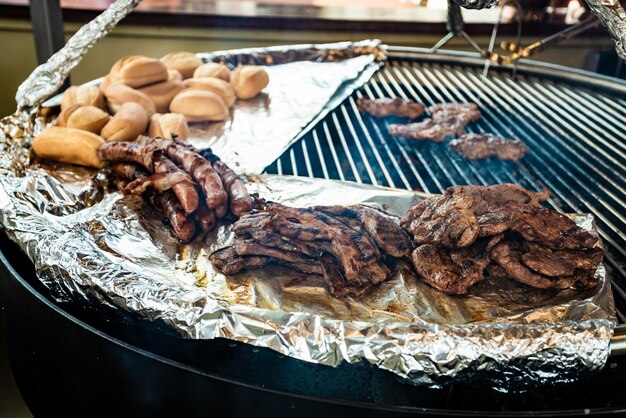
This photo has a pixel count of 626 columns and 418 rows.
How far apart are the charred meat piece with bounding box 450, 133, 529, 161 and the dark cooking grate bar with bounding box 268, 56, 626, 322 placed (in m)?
0.04

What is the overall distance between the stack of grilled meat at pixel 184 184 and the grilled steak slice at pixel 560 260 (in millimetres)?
1027

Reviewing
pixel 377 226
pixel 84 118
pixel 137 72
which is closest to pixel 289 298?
pixel 377 226

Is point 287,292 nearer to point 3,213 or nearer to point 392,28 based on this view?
point 3,213

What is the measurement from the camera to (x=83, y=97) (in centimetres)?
324

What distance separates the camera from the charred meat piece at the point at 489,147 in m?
3.22

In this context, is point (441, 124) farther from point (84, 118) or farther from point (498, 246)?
point (84, 118)

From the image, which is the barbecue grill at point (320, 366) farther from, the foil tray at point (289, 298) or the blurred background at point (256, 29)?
the blurred background at point (256, 29)

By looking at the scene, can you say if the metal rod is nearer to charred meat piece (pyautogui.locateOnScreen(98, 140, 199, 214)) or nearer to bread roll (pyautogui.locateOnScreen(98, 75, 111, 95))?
bread roll (pyautogui.locateOnScreen(98, 75, 111, 95))

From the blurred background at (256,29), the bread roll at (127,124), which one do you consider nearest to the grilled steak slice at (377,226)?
the bread roll at (127,124)

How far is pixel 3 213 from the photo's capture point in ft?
7.24

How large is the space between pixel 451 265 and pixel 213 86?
2.09 meters

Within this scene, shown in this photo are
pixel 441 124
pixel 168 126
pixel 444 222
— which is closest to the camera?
pixel 444 222

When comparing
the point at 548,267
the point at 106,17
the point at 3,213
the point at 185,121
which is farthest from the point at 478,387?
the point at 106,17

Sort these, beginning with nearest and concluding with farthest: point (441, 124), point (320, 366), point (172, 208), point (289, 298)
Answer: point (320, 366) → point (289, 298) → point (172, 208) → point (441, 124)
